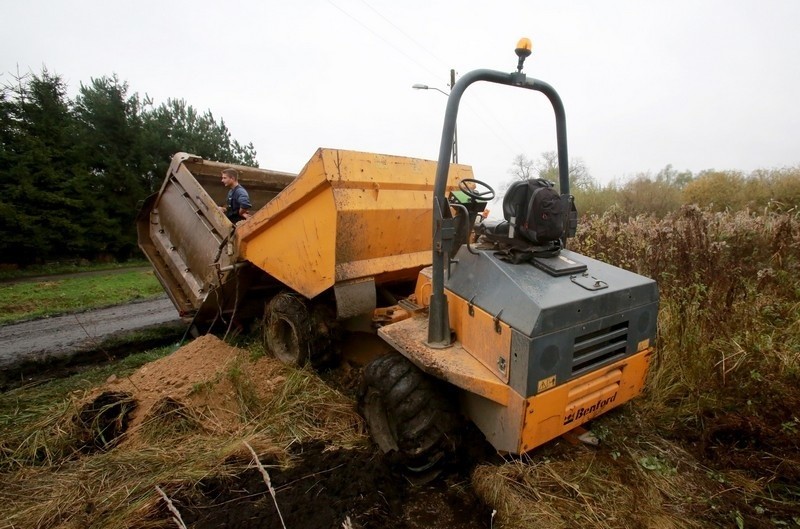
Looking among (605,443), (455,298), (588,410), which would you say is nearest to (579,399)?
(588,410)

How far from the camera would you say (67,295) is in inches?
363

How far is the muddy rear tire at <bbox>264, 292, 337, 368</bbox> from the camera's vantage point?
132 inches

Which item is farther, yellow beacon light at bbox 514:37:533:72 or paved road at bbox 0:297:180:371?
Answer: paved road at bbox 0:297:180:371

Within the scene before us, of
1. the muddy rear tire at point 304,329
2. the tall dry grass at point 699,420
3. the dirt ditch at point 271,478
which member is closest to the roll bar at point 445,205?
the dirt ditch at point 271,478

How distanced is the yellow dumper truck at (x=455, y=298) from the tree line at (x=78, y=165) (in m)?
14.5

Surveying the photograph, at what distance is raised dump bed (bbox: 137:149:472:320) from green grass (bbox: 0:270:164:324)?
5.16 metres

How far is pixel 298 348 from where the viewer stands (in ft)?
10.9

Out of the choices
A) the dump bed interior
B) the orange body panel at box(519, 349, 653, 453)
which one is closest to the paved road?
the dump bed interior

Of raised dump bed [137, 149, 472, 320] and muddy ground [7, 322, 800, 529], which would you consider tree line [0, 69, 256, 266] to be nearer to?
raised dump bed [137, 149, 472, 320]

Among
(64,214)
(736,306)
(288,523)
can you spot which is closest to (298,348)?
(288,523)

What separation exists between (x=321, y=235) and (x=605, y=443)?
7.48ft

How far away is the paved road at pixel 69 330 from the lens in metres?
4.93

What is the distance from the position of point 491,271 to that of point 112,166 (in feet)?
61.1

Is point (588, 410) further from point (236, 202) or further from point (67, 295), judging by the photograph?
point (67, 295)
